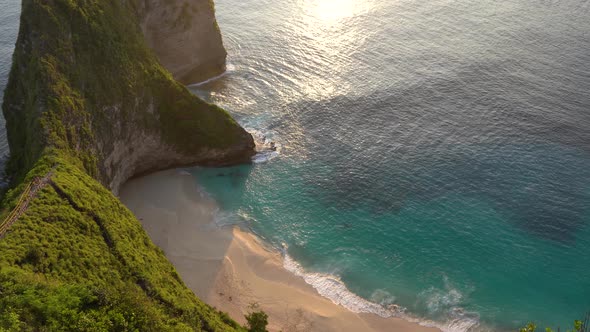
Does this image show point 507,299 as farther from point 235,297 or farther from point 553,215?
point 235,297

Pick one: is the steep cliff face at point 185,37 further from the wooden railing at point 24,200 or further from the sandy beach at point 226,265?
the wooden railing at point 24,200

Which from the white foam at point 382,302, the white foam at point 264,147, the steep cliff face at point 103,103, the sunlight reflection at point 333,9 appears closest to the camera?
the white foam at point 382,302

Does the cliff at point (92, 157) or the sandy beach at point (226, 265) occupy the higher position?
the cliff at point (92, 157)

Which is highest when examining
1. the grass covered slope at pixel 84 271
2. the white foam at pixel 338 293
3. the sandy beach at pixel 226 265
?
the grass covered slope at pixel 84 271

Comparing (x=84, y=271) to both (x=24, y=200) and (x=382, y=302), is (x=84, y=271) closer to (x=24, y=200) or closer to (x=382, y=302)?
(x=24, y=200)

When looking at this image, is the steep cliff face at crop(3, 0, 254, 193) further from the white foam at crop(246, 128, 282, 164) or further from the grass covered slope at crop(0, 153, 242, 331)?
the grass covered slope at crop(0, 153, 242, 331)

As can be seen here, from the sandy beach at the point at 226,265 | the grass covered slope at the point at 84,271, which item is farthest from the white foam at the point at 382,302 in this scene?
the grass covered slope at the point at 84,271

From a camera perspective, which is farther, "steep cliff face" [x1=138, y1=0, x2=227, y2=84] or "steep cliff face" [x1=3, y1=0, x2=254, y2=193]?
"steep cliff face" [x1=138, y1=0, x2=227, y2=84]

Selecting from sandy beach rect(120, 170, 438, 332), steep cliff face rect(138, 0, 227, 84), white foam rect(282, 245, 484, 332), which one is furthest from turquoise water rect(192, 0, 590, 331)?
steep cliff face rect(138, 0, 227, 84)
